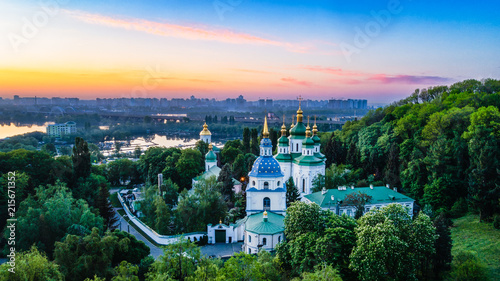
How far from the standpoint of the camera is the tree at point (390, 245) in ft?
45.6

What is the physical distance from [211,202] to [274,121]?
101 meters

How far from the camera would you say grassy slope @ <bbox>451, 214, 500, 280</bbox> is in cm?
1827

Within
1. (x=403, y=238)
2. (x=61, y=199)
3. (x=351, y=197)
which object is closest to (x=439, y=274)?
(x=403, y=238)

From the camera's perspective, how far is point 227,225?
78.9ft

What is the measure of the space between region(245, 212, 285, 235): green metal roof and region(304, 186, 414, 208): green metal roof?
4.55 metres

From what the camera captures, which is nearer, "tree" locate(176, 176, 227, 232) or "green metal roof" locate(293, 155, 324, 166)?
"tree" locate(176, 176, 227, 232)

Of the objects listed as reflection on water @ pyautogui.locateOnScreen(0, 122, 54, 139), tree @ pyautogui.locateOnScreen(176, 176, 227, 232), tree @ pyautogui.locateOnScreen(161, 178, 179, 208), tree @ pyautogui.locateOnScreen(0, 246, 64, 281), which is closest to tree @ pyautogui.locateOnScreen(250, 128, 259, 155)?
tree @ pyautogui.locateOnScreen(161, 178, 179, 208)

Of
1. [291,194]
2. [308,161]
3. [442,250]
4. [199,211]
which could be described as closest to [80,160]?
[199,211]

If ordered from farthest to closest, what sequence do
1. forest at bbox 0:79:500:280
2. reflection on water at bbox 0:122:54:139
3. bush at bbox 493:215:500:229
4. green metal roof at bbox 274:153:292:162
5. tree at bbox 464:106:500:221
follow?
reflection on water at bbox 0:122:54:139 < green metal roof at bbox 274:153:292:162 < tree at bbox 464:106:500:221 < bush at bbox 493:215:500:229 < forest at bbox 0:79:500:280

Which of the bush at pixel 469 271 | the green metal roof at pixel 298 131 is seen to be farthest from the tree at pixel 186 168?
the bush at pixel 469 271

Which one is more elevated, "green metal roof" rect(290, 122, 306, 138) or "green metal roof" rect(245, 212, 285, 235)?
"green metal roof" rect(290, 122, 306, 138)

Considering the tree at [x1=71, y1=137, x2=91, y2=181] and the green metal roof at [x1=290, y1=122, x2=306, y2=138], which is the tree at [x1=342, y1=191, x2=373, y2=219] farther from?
the tree at [x1=71, y1=137, x2=91, y2=181]

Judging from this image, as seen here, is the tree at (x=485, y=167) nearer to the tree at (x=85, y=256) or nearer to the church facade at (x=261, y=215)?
the church facade at (x=261, y=215)

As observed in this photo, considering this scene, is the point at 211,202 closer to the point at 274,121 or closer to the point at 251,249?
the point at 251,249
